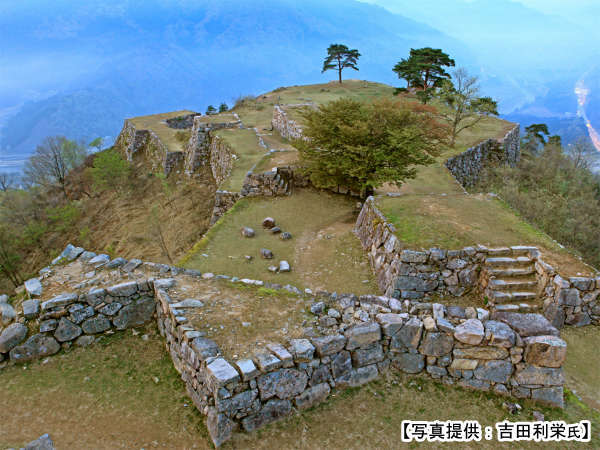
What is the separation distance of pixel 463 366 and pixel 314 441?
2582 mm

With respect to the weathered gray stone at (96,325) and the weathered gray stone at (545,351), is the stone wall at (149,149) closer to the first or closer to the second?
the weathered gray stone at (96,325)

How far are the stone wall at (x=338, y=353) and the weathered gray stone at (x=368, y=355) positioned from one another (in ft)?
0.06

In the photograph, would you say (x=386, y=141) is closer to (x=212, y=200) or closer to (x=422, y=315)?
(x=422, y=315)

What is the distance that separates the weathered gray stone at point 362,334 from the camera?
566 cm

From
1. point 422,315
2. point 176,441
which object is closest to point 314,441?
point 176,441

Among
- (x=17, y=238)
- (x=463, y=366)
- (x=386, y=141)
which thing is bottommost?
(x=17, y=238)

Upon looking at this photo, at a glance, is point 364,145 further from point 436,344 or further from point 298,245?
point 436,344

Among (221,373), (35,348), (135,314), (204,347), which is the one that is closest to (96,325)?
(135,314)

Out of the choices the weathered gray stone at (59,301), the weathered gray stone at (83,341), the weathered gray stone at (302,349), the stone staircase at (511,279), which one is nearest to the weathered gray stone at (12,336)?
the weathered gray stone at (59,301)

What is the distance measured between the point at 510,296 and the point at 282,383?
19.3 ft

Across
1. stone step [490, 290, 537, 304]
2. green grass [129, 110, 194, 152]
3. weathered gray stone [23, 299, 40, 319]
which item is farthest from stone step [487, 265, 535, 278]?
green grass [129, 110, 194, 152]

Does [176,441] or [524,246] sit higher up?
[524,246]

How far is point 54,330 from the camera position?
6.43m

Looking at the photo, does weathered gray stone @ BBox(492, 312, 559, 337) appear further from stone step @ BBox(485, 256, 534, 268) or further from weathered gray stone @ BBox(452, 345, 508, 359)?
stone step @ BBox(485, 256, 534, 268)
